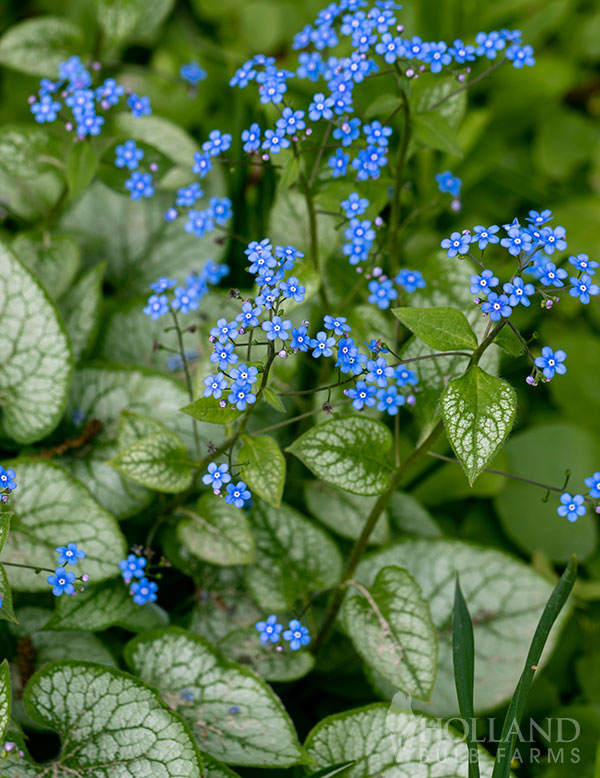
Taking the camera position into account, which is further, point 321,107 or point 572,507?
point 321,107

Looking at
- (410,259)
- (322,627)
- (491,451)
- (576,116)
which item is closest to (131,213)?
(410,259)

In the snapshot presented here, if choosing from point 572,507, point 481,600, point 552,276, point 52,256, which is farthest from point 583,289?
point 52,256

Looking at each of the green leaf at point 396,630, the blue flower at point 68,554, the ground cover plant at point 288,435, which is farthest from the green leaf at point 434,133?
the blue flower at point 68,554

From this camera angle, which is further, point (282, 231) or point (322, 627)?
point (282, 231)

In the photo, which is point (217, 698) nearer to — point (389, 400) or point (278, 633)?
point (278, 633)

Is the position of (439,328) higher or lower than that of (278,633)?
higher

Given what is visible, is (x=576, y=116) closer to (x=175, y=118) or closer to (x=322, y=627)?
(x=175, y=118)
